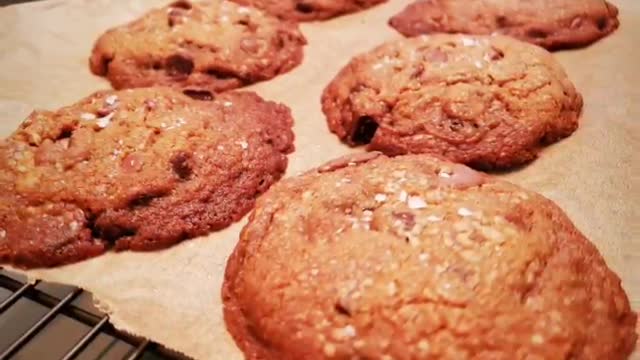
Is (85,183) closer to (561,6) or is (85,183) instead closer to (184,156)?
(184,156)

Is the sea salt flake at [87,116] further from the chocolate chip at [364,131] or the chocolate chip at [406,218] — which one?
the chocolate chip at [406,218]

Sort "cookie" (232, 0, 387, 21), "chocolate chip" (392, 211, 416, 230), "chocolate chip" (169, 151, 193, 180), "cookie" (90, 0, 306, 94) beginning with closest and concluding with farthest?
"chocolate chip" (392, 211, 416, 230), "chocolate chip" (169, 151, 193, 180), "cookie" (90, 0, 306, 94), "cookie" (232, 0, 387, 21)

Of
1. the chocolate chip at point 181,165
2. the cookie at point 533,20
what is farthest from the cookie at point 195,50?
the cookie at point 533,20

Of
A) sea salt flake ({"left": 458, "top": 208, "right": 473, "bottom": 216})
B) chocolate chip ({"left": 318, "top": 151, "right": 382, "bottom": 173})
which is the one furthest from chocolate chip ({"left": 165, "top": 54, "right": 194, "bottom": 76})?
sea salt flake ({"left": 458, "top": 208, "right": 473, "bottom": 216})

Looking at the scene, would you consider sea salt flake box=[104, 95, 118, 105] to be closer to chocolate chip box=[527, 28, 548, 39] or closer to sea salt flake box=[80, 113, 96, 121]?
sea salt flake box=[80, 113, 96, 121]

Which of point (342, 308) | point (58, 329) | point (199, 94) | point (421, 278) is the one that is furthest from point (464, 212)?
point (58, 329)

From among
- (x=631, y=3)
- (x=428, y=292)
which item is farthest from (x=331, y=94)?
(x=631, y=3)
